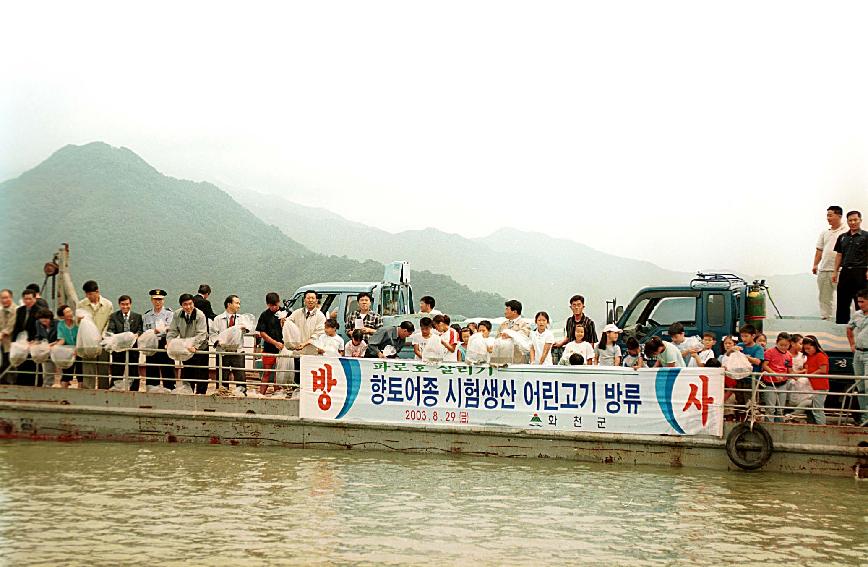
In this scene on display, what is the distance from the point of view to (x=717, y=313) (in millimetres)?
15805

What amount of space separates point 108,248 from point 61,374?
98.9 metres

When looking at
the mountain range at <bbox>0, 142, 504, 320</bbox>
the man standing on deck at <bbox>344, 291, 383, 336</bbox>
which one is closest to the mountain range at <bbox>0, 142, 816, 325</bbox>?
the mountain range at <bbox>0, 142, 504, 320</bbox>

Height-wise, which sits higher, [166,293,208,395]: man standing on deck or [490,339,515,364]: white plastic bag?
[166,293,208,395]: man standing on deck

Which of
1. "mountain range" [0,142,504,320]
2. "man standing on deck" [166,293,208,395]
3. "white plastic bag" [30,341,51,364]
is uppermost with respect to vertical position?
"mountain range" [0,142,504,320]

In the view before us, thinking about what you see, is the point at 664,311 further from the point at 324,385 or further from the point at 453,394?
the point at 324,385

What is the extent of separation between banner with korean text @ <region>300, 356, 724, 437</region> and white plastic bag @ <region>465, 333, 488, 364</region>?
11cm

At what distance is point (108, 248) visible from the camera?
109750 millimetres

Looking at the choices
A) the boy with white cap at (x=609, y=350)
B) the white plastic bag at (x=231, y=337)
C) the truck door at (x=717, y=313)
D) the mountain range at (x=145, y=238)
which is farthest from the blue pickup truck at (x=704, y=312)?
the mountain range at (x=145, y=238)

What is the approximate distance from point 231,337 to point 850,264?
9369 mm

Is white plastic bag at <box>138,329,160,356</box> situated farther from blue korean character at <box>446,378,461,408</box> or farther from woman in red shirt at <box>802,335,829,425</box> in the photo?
woman in red shirt at <box>802,335,829,425</box>

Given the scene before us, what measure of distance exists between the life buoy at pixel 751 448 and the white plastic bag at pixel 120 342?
870cm

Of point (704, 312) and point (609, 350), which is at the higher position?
point (704, 312)

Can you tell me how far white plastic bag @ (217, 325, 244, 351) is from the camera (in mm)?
15211

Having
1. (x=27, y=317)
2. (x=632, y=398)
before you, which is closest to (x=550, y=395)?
(x=632, y=398)
